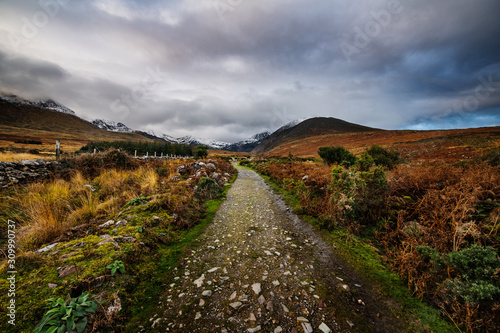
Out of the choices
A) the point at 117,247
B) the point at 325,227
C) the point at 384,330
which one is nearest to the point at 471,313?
the point at 384,330

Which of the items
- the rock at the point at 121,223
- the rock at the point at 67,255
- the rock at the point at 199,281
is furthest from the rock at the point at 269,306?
the rock at the point at 121,223

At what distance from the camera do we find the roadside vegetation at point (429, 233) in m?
2.69

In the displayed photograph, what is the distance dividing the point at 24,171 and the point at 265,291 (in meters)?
13.9

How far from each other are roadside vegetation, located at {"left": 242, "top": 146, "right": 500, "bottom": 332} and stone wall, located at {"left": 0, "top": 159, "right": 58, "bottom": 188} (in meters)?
14.2

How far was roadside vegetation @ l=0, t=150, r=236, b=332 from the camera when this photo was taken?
2443 mm

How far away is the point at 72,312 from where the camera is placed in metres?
2.34

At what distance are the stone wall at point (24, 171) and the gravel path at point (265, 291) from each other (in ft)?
36.2

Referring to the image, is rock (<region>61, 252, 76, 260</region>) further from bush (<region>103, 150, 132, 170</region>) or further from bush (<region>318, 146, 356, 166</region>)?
bush (<region>318, 146, 356, 166</region>)

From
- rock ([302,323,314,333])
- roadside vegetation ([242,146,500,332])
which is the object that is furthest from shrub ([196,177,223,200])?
rock ([302,323,314,333])

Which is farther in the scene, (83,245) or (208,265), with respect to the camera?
(208,265)

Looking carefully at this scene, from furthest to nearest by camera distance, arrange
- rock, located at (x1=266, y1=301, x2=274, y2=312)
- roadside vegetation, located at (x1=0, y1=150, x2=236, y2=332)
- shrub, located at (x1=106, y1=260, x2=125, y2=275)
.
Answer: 1. shrub, located at (x1=106, y1=260, x2=125, y2=275)
2. rock, located at (x1=266, y1=301, x2=274, y2=312)
3. roadside vegetation, located at (x1=0, y1=150, x2=236, y2=332)

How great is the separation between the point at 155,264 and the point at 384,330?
449 centimetres

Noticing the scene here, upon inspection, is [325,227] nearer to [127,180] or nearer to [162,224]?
[162,224]

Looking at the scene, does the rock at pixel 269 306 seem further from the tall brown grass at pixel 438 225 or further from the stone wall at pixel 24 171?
the stone wall at pixel 24 171
